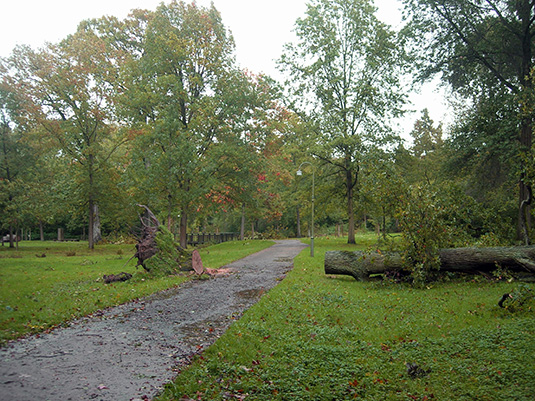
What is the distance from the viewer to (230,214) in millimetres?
44875

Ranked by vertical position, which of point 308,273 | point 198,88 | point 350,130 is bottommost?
point 308,273

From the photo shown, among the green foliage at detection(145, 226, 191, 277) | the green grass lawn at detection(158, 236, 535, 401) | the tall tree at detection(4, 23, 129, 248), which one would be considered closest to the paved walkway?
the green grass lawn at detection(158, 236, 535, 401)

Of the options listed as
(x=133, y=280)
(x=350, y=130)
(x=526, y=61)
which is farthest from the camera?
(x=350, y=130)

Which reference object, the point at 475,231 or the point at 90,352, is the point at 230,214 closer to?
the point at 475,231

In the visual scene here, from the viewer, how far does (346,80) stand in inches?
1024

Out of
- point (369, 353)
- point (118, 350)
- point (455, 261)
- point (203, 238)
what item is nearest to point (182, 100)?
point (203, 238)

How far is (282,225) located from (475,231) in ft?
117

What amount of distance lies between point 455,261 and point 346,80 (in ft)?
62.9

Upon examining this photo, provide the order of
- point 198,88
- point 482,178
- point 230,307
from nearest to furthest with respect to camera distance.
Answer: point 230,307 < point 482,178 < point 198,88

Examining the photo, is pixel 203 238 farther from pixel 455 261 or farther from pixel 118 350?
pixel 118 350

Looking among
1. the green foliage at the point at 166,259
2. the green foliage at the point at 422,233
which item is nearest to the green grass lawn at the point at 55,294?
the green foliage at the point at 166,259

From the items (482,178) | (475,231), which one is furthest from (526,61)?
(475,231)

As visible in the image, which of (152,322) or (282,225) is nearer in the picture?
(152,322)

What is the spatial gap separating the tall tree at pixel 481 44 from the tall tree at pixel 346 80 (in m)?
5.24
